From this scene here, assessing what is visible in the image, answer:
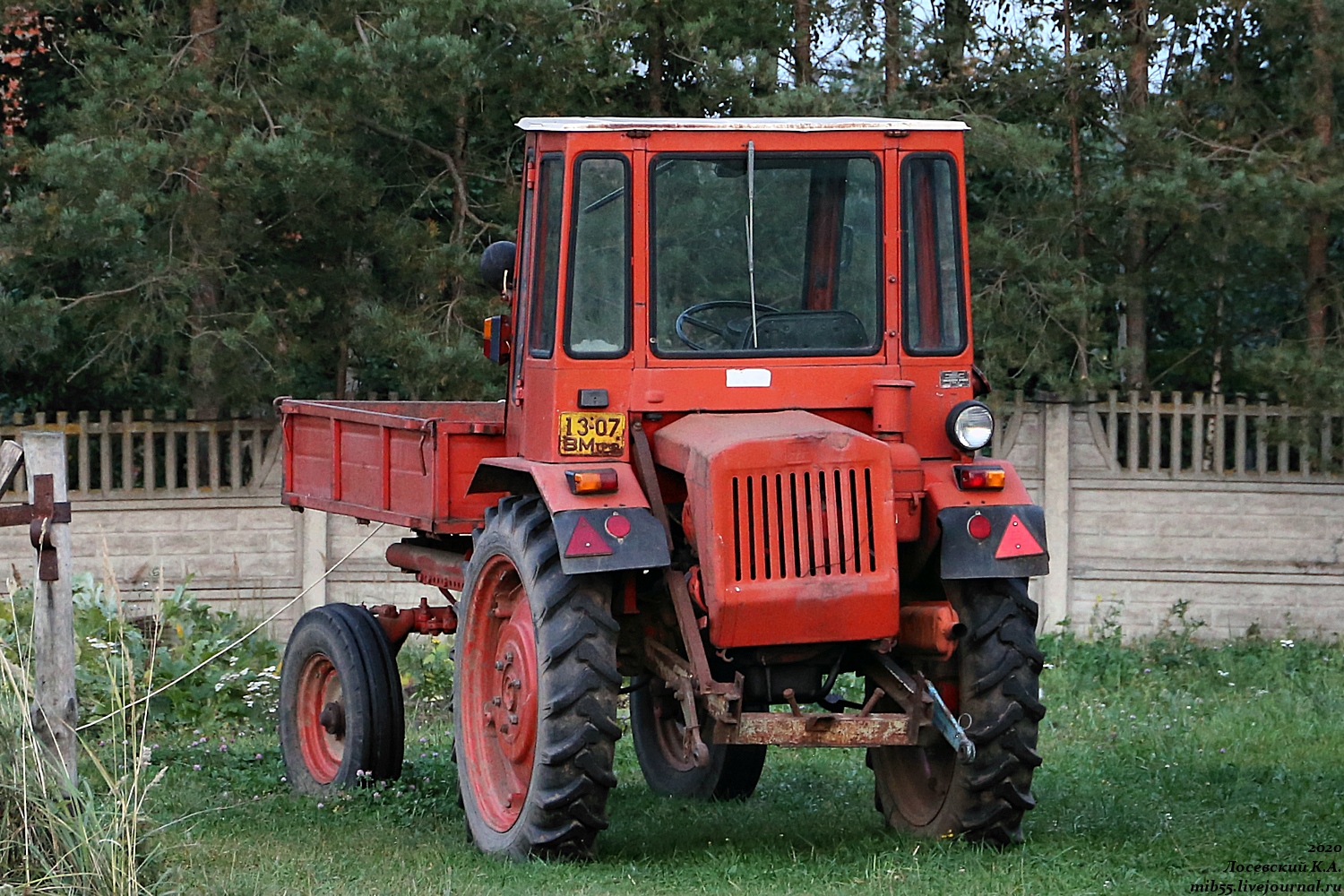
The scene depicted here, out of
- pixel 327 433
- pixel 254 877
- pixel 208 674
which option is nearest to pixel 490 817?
pixel 254 877

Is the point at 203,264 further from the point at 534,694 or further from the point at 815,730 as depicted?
the point at 815,730

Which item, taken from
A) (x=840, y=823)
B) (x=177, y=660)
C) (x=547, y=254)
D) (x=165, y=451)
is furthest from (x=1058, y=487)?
(x=547, y=254)

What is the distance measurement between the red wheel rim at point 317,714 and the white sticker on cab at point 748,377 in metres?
2.94

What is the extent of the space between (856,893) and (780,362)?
6.70 feet

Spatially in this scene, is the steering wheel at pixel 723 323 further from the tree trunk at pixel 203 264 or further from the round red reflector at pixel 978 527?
the tree trunk at pixel 203 264

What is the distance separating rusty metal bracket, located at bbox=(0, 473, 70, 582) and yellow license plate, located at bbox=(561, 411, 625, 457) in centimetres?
182

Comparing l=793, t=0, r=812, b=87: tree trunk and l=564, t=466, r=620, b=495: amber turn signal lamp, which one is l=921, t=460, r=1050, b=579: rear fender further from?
l=793, t=0, r=812, b=87: tree trunk

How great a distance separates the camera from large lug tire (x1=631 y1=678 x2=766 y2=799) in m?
8.34

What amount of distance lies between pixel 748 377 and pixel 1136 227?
7.89 m

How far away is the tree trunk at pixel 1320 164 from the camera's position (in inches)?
498

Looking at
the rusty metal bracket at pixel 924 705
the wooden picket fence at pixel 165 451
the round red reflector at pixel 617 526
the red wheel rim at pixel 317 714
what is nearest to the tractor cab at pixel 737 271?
the round red reflector at pixel 617 526

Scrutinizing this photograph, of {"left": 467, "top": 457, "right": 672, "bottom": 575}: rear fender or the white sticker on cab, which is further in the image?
the white sticker on cab

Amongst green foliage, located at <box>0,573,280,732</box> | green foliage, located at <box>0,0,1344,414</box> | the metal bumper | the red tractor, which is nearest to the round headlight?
the red tractor

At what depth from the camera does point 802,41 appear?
1408cm
